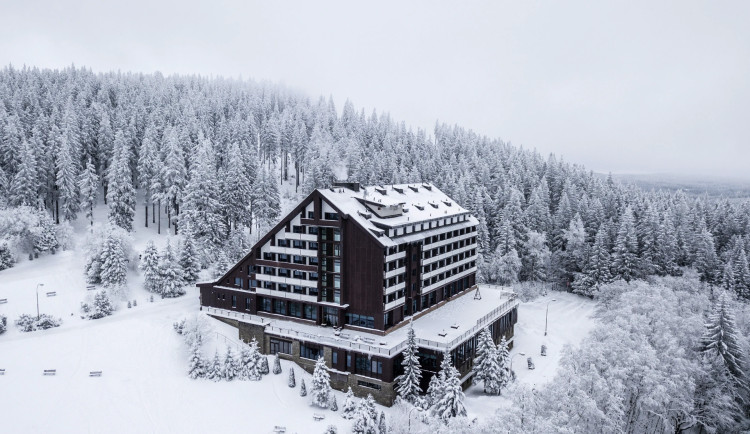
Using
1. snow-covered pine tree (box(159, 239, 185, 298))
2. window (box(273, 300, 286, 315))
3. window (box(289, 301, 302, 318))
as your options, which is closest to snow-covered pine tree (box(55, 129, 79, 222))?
snow-covered pine tree (box(159, 239, 185, 298))

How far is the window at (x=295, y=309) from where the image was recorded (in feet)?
181

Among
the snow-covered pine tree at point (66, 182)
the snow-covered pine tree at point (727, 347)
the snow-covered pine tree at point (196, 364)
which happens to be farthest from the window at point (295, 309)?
the snow-covered pine tree at point (66, 182)

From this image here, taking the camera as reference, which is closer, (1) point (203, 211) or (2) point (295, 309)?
(2) point (295, 309)

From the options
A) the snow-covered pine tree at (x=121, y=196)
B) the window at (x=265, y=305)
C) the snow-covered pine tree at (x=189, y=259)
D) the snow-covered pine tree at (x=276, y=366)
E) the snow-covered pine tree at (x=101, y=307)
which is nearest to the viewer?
the snow-covered pine tree at (x=276, y=366)

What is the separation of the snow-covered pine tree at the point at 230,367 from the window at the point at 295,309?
870 cm

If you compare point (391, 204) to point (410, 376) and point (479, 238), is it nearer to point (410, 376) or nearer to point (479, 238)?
point (410, 376)

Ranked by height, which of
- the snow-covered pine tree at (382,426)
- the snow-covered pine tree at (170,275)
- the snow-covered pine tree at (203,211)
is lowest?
the snow-covered pine tree at (382,426)

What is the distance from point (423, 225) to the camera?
59.0 m

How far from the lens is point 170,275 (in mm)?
64688

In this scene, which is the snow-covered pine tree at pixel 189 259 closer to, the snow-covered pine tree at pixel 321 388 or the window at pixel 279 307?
the window at pixel 279 307

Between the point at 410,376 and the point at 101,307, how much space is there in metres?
36.6

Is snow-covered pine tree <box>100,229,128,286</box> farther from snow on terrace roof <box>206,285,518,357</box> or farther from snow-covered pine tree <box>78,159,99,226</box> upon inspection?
snow-covered pine tree <box>78,159,99,226</box>

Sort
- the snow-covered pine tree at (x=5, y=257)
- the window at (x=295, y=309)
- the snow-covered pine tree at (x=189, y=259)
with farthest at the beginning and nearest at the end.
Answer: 1. the snow-covered pine tree at (x=189, y=259)
2. the snow-covered pine tree at (x=5, y=257)
3. the window at (x=295, y=309)

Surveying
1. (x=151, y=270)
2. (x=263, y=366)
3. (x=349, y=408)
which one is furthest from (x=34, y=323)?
(x=349, y=408)
